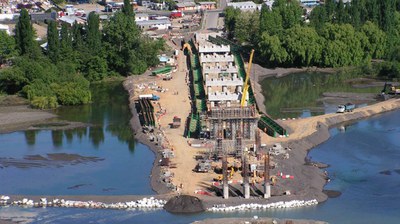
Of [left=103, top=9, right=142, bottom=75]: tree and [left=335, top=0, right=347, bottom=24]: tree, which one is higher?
[left=335, top=0, right=347, bottom=24]: tree

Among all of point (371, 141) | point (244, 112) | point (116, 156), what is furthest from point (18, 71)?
point (371, 141)

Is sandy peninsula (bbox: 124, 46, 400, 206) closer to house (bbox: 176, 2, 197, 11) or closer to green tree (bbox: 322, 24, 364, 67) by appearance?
green tree (bbox: 322, 24, 364, 67)

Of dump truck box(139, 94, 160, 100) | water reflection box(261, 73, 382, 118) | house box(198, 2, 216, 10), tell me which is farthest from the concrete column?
house box(198, 2, 216, 10)

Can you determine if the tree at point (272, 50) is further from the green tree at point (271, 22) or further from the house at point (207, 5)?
the house at point (207, 5)

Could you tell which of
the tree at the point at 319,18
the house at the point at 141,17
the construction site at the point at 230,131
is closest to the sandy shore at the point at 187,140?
the construction site at the point at 230,131

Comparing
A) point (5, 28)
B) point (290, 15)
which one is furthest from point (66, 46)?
point (290, 15)
